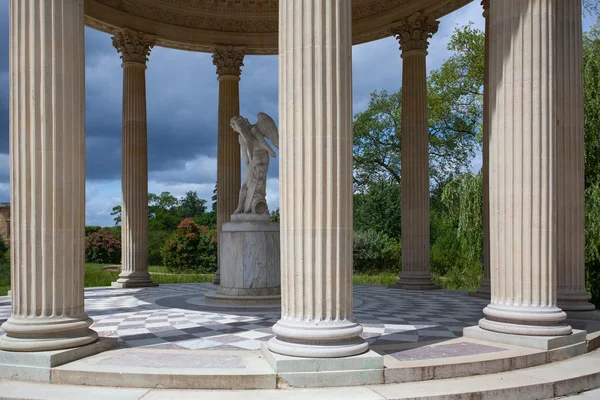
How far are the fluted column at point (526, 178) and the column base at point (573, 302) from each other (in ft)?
19.3

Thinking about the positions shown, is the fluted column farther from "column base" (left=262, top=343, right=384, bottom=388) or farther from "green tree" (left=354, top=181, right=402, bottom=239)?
"green tree" (left=354, top=181, right=402, bottom=239)

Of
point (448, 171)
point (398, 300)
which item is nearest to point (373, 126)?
point (448, 171)

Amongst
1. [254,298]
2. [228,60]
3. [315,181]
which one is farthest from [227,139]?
[315,181]

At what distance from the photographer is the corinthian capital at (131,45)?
60500 mm

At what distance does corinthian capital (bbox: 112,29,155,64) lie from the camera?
198 feet

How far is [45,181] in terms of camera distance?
2327 centimetres

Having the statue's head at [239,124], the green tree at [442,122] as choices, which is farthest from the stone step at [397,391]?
the green tree at [442,122]

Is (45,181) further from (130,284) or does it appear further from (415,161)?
(415,161)

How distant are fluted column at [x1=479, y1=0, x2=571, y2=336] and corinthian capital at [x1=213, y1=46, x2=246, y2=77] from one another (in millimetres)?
41329

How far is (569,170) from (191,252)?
7703 centimetres

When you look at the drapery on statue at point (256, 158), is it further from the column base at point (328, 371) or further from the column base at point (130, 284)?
the column base at point (328, 371)

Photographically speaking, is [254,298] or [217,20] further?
[217,20]

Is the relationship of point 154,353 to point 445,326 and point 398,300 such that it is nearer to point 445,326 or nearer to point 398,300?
point 445,326

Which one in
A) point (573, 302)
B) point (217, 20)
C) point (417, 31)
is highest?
point (217, 20)
